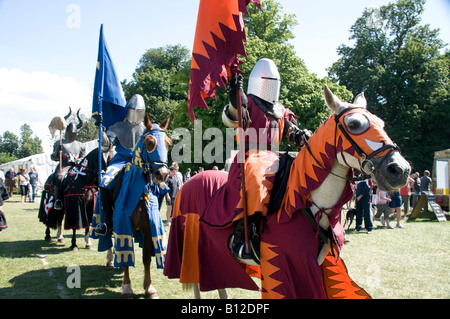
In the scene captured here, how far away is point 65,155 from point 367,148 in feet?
26.7

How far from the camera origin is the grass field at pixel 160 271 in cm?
543

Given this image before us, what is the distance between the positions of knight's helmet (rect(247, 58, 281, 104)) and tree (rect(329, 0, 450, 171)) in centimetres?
2530

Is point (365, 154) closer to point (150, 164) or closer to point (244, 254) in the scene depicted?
point (244, 254)

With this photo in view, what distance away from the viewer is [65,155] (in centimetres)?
Answer: 895

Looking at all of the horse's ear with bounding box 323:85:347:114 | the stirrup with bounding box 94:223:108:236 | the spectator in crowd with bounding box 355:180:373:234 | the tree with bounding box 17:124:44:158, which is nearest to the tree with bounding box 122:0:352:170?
the spectator in crowd with bounding box 355:180:373:234

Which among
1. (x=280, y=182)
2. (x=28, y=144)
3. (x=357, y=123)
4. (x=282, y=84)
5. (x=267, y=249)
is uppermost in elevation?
(x=28, y=144)

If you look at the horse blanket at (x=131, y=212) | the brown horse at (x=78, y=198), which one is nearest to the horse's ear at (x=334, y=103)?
the horse blanket at (x=131, y=212)

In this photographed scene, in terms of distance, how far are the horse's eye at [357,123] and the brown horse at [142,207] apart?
2.80 m

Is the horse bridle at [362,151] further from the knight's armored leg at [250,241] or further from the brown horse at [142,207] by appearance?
the brown horse at [142,207]

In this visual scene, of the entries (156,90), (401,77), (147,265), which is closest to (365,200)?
(147,265)

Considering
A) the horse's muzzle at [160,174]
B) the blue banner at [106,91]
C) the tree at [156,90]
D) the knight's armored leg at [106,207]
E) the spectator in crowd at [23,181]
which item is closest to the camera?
the horse's muzzle at [160,174]

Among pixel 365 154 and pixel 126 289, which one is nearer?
pixel 365 154
